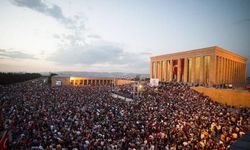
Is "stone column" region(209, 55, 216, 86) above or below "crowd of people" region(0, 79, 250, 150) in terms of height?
above

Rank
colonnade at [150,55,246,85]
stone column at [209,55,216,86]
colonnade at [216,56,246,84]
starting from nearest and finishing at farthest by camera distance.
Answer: stone column at [209,55,216,86] < colonnade at [150,55,246,85] < colonnade at [216,56,246,84]

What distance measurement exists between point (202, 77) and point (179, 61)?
9482mm

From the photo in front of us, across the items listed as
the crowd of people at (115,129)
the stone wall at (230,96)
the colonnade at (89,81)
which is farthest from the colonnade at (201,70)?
the crowd of people at (115,129)

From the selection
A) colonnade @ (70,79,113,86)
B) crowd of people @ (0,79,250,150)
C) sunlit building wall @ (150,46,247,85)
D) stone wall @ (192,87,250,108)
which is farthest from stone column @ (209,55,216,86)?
colonnade @ (70,79,113,86)

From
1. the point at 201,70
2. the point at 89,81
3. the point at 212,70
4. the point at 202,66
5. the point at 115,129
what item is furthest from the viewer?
the point at 89,81

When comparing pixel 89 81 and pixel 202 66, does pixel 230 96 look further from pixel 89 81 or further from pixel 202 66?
pixel 89 81

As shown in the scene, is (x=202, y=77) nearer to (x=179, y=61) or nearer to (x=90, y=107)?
(x=179, y=61)

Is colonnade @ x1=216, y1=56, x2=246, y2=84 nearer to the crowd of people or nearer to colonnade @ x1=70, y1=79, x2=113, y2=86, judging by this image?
the crowd of people

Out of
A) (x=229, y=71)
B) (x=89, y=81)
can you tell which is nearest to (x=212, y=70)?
(x=229, y=71)

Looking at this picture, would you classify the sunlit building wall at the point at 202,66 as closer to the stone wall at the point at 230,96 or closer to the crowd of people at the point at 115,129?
the stone wall at the point at 230,96

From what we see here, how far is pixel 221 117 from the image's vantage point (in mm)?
19234

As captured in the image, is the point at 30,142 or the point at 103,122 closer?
the point at 30,142

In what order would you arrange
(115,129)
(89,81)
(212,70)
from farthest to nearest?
(89,81)
(212,70)
(115,129)

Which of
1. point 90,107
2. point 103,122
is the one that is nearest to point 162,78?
point 90,107
